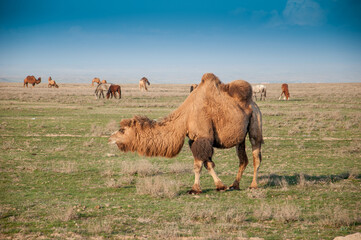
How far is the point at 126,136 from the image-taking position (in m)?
8.48

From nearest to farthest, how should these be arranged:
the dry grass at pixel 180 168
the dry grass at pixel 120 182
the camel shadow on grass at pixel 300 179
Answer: the dry grass at pixel 120 182, the camel shadow on grass at pixel 300 179, the dry grass at pixel 180 168

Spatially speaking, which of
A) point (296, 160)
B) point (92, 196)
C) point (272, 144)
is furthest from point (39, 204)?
point (272, 144)

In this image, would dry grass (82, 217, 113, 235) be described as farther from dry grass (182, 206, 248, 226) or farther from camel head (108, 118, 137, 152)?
camel head (108, 118, 137, 152)

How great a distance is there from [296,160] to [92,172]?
725cm

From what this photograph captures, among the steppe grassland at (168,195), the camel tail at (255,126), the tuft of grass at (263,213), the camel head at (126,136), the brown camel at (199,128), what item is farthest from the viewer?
the camel tail at (255,126)

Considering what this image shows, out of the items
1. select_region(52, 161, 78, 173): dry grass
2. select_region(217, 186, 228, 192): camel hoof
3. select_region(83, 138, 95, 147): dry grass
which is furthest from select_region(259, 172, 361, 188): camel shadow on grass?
select_region(83, 138, 95, 147): dry grass

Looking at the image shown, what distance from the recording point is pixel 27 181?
9.31 meters

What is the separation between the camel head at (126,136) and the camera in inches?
332

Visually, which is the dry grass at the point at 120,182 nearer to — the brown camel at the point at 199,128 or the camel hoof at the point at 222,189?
the brown camel at the point at 199,128

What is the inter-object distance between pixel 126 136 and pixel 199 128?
1.85 meters

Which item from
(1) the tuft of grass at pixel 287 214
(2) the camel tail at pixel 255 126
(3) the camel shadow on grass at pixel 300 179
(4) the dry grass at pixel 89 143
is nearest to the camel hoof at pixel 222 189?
(3) the camel shadow on grass at pixel 300 179

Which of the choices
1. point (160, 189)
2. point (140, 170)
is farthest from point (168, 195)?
point (140, 170)

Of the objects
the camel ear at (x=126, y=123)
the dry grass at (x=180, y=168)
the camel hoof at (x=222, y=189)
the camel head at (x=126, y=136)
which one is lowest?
the dry grass at (x=180, y=168)

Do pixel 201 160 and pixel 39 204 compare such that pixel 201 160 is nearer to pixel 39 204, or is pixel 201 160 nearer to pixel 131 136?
pixel 131 136
